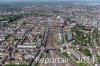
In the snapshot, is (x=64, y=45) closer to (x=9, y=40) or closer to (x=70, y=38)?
(x=70, y=38)

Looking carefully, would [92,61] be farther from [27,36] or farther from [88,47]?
[27,36]

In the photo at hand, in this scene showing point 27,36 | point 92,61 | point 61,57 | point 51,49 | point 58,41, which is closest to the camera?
point 92,61

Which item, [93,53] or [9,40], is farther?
[9,40]

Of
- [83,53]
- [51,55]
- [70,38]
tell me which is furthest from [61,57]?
[70,38]

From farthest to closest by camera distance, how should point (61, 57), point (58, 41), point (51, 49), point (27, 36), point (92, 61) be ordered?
point (27, 36) → point (58, 41) → point (51, 49) → point (61, 57) → point (92, 61)

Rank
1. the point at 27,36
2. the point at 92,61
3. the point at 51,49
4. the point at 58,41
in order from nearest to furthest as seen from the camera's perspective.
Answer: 1. the point at 92,61
2. the point at 51,49
3. the point at 58,41
4. the point at 27,36

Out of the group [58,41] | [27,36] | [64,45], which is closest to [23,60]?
[64,45]

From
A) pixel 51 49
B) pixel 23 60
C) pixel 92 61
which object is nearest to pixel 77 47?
pixel 51 49

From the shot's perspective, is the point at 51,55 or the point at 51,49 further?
the point at 51,49

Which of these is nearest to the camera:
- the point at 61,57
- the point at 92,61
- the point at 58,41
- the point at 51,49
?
the point at 92,61
